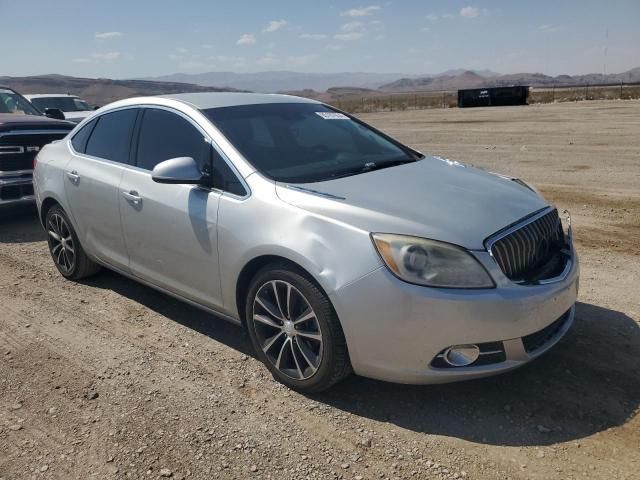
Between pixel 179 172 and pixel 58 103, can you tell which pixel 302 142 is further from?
pixel 58 103

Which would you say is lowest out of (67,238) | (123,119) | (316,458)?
(316,458)

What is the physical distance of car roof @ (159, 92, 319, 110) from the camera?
4.18m

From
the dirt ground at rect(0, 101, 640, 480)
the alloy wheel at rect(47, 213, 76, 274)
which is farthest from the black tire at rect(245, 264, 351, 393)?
the alloy wheel at rect(47, 213, 76, 274)

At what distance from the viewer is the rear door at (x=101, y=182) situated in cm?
447

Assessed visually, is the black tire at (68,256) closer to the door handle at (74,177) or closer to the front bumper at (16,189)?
the door handle at (74,177)

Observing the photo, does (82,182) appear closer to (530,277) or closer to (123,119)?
(123,119)

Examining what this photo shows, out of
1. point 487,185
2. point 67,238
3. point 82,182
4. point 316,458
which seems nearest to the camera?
point 316,458

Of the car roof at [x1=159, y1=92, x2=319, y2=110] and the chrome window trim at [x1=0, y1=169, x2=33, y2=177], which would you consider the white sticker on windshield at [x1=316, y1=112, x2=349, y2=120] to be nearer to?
the car roof at [x1=159, y1=92, x2=319, y2=110]

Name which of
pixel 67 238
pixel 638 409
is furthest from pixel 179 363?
pixel 638 409

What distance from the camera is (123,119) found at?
4656mm

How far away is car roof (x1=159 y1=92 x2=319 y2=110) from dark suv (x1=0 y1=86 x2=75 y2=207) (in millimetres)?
4143

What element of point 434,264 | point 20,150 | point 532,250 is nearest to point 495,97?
point 20,150

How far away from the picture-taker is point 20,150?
7.69 metres

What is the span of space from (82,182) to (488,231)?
11.4 ft
